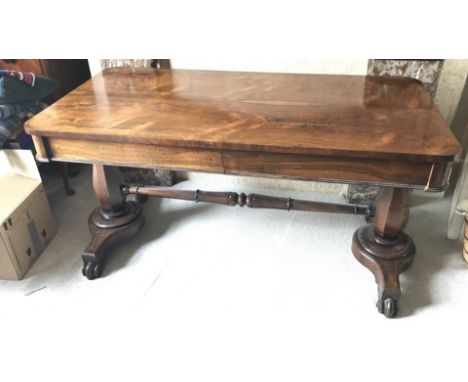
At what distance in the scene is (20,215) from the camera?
162 centimetres

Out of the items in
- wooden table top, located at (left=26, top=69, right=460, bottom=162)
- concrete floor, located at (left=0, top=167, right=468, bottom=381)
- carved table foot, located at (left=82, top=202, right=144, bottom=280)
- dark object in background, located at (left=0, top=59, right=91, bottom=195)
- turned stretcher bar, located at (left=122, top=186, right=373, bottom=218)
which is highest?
wooden table top, located at (left=26, top=69, right=460, bottom=162)

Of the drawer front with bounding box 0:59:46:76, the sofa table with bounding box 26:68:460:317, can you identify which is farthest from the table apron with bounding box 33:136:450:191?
the drawer front with bounding box 0:59:46:76

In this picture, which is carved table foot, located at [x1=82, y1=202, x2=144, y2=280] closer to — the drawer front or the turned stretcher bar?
the turned stretcher bar

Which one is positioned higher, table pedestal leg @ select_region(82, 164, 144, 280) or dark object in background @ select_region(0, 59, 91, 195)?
dark object in background @ select_region(0, 59, 91, 195)

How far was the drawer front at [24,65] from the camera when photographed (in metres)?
1.93

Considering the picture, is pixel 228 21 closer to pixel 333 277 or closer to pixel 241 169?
pixel 241 169

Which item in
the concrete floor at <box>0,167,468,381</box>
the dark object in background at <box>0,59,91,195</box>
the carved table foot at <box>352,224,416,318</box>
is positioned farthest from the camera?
the dark object in background at <box>0,59,91,195</box>

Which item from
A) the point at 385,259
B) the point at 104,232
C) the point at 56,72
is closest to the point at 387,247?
the point at 385,259

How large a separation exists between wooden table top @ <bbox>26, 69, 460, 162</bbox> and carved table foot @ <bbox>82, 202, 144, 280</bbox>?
19.8 inches

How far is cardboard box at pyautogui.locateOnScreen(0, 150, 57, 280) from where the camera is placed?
1.57 meters

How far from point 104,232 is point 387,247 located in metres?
1.08

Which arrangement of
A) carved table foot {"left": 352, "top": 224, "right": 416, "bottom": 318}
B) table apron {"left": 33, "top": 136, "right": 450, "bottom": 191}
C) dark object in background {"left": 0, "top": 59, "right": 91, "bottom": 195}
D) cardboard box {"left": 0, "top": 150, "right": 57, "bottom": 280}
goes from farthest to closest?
dark object in background {"left": 0, "top": 59, "right": 91, "bottom": 195}, cardboard box {"left": 0, "top": 150, "right": 57, "bottom": 280}, carved table foot {"left": 352, "top": 224, "right": 416, "bottom": 318}, table apron {"left": 33, "top": 136, "right": 450, "bottom": 191}

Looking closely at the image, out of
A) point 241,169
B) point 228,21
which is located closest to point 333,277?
point 241,169

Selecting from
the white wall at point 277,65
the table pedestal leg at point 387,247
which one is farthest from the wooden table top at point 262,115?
the table pedestal leg at point 387,247
